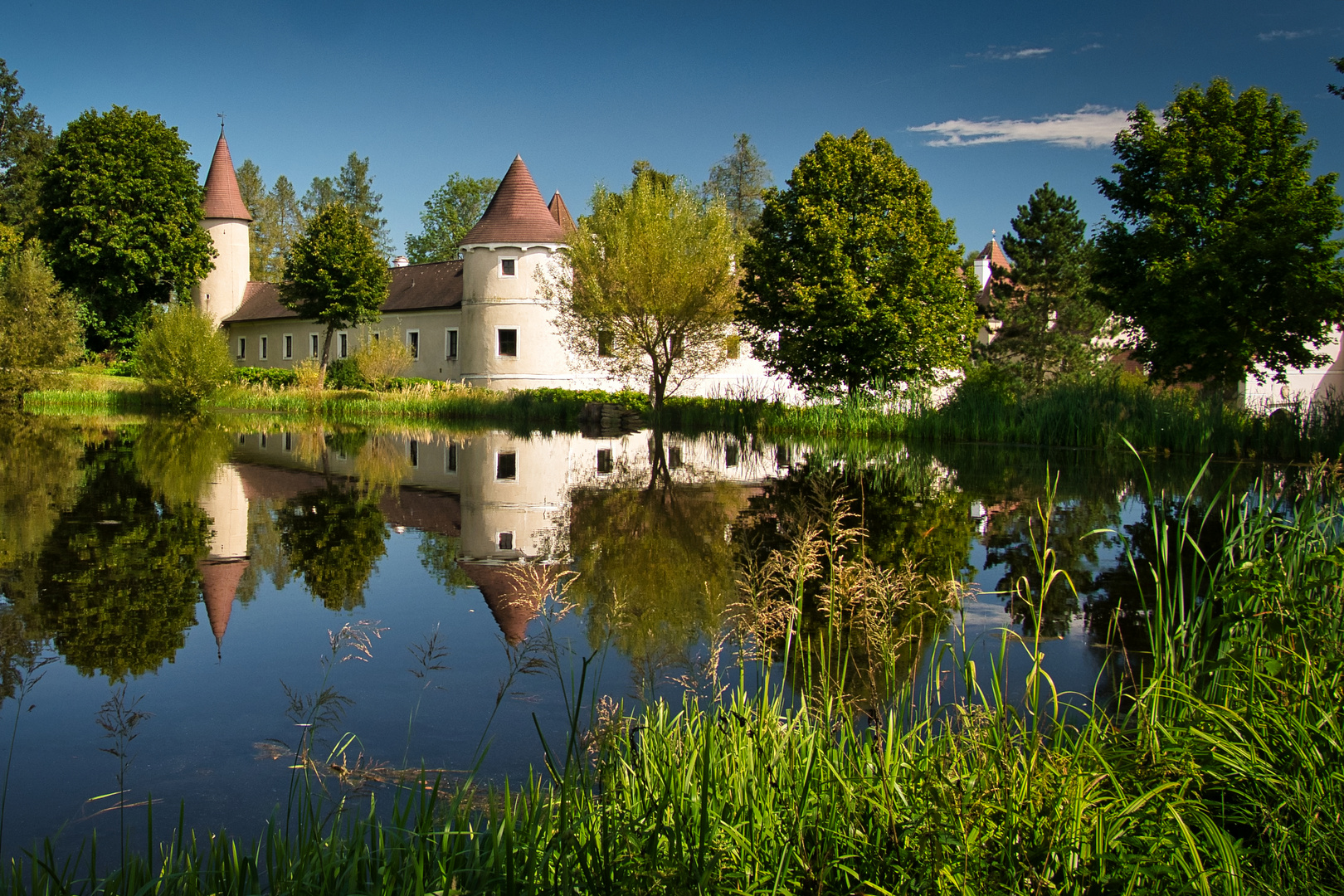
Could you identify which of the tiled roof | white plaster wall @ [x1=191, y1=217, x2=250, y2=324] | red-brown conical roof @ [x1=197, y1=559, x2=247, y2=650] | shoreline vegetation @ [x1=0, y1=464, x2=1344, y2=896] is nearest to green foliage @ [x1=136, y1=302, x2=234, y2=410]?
the tiled roof

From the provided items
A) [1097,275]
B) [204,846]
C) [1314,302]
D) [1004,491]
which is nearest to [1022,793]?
[204,846]

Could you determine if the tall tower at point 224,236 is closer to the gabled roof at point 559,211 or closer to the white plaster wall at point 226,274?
the white plaster wall at point 226,274

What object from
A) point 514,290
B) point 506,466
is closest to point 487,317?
point 514,290

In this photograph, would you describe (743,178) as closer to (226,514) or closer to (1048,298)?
(1048,298)

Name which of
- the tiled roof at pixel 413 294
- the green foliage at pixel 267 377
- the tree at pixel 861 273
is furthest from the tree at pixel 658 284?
the green foliage at pixel 267 377

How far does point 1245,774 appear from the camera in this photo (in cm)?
287

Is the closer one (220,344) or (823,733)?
(823,733)

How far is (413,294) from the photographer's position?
46.4 metres

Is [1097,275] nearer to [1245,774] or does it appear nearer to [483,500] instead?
[483,500]

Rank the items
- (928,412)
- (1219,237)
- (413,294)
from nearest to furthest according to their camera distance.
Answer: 1. (928,412)
2. (1219,237)
3. (413,294)

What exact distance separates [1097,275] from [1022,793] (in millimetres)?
25317

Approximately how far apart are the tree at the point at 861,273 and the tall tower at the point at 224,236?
38060 mm

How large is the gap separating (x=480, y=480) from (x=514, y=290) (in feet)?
89.6

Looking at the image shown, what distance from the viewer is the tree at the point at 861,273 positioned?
74.6 ft
